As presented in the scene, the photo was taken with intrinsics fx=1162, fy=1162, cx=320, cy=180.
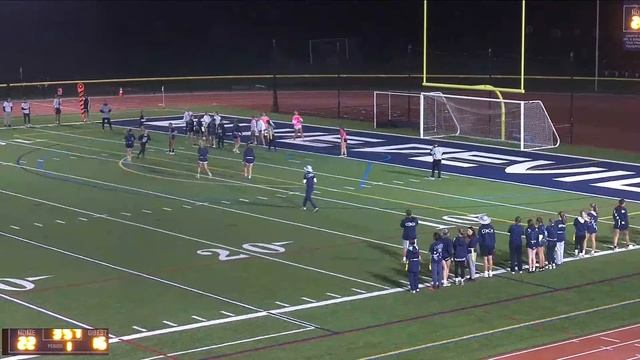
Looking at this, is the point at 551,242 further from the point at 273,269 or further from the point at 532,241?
the point at 273,269

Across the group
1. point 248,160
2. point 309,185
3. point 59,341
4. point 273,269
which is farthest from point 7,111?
point 59,341

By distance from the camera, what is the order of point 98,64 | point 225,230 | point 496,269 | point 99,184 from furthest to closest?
point 98,64 → point 99,184 → point 225,230 → point 496,269

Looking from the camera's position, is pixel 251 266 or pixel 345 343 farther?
pixel 251 266

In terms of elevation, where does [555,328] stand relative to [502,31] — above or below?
below

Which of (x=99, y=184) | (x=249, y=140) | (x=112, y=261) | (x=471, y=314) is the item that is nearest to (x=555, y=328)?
(x=471, y=314)

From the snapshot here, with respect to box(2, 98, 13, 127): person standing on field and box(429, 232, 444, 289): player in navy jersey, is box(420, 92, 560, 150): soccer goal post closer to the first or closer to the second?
box(2, 98, 13, 127): person standing on field

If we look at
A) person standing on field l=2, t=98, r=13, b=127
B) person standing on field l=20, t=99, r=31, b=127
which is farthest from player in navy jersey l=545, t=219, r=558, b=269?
person standing on field l=2, t=98, r=13, b=127

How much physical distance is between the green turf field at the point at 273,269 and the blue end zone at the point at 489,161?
146cm

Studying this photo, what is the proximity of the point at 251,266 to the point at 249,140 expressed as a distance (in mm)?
22487

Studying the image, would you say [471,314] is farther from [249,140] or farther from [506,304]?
[249,140]

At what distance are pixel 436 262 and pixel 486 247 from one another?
4.97 feet

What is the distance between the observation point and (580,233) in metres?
25.9

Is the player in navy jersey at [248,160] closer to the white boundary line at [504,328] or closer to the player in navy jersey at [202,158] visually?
the player in navy jersey at [202,158]

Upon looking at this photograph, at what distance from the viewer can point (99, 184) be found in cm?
3672
